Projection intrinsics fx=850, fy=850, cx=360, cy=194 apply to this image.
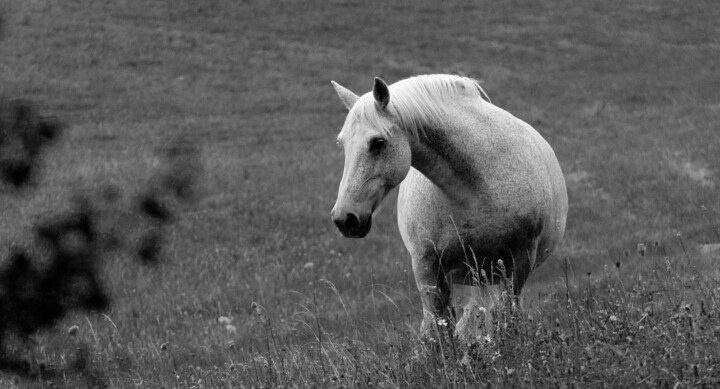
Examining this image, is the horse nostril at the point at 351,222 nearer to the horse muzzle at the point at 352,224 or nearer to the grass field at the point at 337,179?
the horse muzzle at the point at 352,224

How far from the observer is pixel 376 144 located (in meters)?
4.79

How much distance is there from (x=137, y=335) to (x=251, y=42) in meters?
26.2

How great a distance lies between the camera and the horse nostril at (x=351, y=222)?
15.2 ft

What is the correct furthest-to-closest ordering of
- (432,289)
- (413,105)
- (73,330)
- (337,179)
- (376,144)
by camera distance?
(337,179) < (73,330) < (432,289) < (413,105) < (376,144)

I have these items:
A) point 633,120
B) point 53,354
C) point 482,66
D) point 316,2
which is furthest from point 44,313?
point 316,2

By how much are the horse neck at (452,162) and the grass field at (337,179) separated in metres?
0.88

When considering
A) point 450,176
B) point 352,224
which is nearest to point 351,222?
point 352,224

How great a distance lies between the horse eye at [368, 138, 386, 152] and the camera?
15.7 feet

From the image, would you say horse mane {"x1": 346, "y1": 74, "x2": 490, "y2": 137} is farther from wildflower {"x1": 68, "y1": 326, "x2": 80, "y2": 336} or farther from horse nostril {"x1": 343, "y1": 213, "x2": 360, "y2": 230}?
wildflower {"x1": 68, "y1": 326, "x2": 80, "y2": 336}

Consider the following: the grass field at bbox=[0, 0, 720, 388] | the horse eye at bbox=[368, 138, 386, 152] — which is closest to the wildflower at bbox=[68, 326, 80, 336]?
the grass field at bbox=[0, 0, 720, 388]

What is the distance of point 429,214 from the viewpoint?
5.39 m

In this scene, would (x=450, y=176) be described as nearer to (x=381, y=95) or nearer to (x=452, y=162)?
(x=452, y=162)

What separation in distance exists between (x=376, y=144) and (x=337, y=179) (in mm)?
11610

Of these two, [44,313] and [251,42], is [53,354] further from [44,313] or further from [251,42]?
[251,42]
